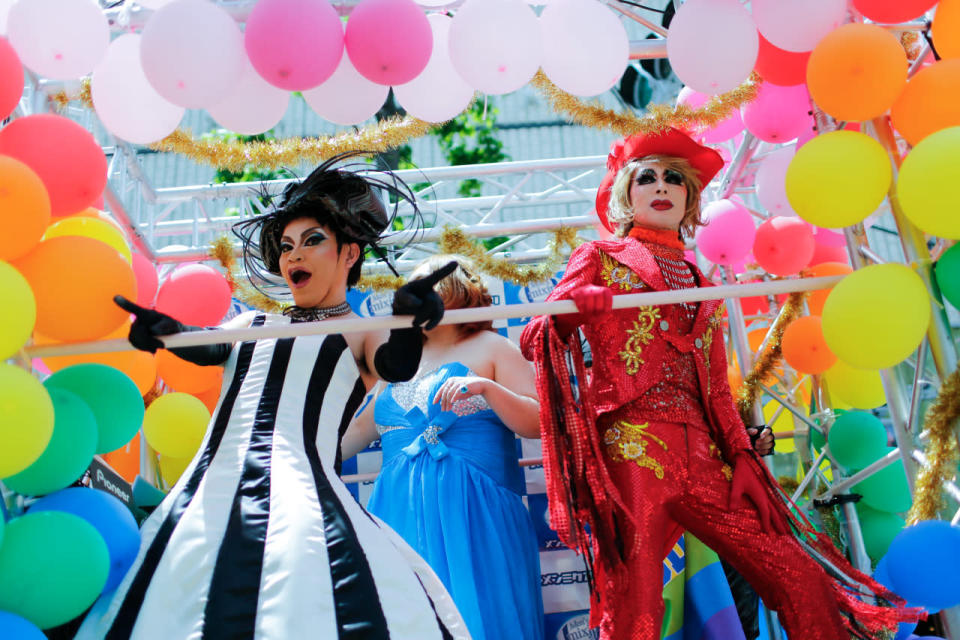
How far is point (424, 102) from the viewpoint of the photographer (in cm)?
327

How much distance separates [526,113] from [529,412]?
1037 centimetres

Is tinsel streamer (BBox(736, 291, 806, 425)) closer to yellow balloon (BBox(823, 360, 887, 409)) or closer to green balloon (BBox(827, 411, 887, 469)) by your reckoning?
yellow balloon (BBox(823, 360, 887, 409))

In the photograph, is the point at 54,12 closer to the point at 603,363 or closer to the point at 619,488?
the point at 603,363

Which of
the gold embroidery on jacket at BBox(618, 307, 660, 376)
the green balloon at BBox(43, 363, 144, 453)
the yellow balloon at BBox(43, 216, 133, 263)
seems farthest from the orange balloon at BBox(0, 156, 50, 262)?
the gold embroidery on jacket at BBox(618, 307, 660, 376)

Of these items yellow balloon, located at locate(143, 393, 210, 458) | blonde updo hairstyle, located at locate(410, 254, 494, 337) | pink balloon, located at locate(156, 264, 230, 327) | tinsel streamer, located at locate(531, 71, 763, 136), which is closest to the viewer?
tinsel streamer, located at locate(531, 71, 763, 136)

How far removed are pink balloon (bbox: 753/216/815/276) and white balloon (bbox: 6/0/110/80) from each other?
9.81 feet

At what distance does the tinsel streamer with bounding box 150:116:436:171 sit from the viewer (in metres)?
3.42

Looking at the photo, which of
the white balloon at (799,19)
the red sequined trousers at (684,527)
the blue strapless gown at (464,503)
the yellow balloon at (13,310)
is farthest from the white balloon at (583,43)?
the yellow balloon at (13,310)

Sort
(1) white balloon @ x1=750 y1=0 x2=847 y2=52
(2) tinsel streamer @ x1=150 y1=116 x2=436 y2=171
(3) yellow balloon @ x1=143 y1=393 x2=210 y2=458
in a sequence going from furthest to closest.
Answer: (3) yellow balloon @ x1=143 y1=393 x2=210 y2=458, (2) tinsel streamer @ x1=150 y1=116 x2=436 y2=171, (1) white balloon @ x1=750 y1=0 x2=847 y2=52

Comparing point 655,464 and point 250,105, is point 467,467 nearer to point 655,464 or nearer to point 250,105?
point 655,464

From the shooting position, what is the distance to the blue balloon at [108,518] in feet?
7.06

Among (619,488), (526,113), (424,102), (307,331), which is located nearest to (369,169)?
(424,102)

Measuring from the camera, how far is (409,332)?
7.99 ft

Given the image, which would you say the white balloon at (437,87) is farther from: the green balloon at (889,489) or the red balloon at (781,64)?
the green balloon at (889,489)
